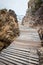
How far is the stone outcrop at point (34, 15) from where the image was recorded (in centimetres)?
410

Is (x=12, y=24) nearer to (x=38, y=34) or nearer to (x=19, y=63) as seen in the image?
(x=38, y=34)

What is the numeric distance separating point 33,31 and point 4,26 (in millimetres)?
567

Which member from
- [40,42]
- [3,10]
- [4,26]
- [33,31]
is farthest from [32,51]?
[3,10]

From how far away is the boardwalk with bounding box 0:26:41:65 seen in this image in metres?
3.29

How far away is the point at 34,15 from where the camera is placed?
4211mm

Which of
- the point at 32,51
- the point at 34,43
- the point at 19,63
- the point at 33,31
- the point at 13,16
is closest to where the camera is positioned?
the point at 19,63

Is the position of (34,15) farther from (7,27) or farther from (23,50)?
(23,50)

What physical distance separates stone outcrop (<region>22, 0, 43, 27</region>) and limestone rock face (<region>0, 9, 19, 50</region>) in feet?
0.73

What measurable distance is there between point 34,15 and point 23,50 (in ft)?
3.03

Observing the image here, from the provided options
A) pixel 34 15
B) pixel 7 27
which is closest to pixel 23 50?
pixel 7 27

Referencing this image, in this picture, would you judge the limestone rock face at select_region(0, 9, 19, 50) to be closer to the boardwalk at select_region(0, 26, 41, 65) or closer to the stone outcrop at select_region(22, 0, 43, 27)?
the boardwalk at select_region(0, 26, 41, 65)

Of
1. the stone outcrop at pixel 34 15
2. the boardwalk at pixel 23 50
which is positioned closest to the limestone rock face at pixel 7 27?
the boardwalk at pixel 23 50

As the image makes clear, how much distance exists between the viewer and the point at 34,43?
12.3 ft

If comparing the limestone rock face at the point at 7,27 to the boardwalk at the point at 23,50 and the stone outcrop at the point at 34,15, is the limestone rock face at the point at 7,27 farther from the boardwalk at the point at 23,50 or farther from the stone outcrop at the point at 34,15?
the stone outcrop at the point at 34,15
